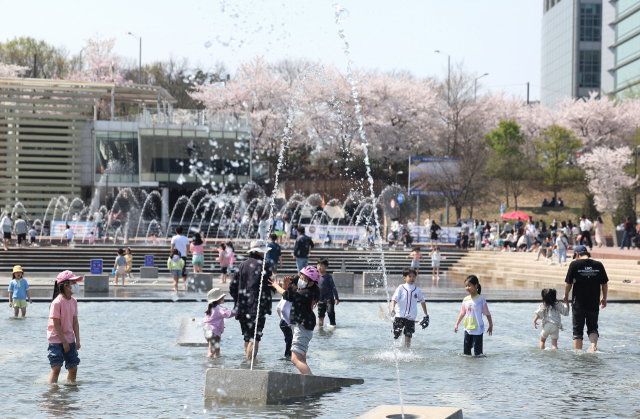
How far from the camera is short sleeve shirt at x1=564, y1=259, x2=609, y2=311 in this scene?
412 inches

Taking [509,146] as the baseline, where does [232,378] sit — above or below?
below

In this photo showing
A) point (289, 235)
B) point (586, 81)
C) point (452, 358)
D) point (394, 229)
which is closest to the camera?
point (452, 358)

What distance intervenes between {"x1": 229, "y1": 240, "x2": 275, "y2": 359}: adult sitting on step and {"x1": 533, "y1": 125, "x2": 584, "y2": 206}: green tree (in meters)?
56.2

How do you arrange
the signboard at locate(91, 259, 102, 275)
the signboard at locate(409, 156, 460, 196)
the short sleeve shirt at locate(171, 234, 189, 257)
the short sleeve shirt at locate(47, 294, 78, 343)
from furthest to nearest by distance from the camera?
the signboard at locate(409, 156, 460, 196) < the signboard at locate(91, 259, 102, 275) < the short sleeve shirt at locate(171, 234, 189, 257) < the short sleeve shirt at locate(47, 294, 78, 343)

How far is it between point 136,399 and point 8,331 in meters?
5.97

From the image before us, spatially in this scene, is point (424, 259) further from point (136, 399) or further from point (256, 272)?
point (136, 399)

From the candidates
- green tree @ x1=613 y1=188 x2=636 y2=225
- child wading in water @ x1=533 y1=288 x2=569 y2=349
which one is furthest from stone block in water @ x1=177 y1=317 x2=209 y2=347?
green tree @ x1=613 y1=188 x2=636 y2=225

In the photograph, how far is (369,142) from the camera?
2530 inches

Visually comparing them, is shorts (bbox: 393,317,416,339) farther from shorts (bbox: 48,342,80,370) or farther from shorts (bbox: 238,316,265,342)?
shorts (bbox: 48,342,80,370)

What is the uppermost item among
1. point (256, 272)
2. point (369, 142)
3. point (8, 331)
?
point (369, 142)

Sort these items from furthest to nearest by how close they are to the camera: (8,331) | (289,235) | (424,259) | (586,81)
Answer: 1. (586,81)
2. (289,235)
3. (424,259)
4. (8,331)

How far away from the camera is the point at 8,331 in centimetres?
1221

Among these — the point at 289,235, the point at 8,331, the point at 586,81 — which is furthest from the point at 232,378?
the point at 586,81

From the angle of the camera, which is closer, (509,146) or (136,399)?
(136,399)
